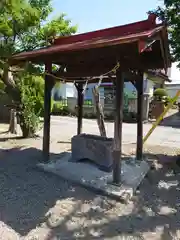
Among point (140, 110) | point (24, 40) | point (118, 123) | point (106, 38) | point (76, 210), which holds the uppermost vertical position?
point (24, 40)

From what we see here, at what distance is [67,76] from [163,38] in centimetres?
199

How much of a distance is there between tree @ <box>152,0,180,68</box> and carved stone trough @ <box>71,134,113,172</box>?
2452mm

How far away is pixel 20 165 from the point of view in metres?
4.84

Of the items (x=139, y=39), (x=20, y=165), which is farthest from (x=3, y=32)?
(x=139, y=39)

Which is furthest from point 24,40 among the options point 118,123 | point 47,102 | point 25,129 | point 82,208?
point 82,208

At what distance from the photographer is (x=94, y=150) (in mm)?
4613

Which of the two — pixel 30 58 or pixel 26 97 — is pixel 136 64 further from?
pixel 26 97

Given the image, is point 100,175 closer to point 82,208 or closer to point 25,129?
point 82,208

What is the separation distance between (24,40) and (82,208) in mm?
6627

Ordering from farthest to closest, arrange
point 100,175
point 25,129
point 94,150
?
point 25,129 < point 94,150 < point 100,175

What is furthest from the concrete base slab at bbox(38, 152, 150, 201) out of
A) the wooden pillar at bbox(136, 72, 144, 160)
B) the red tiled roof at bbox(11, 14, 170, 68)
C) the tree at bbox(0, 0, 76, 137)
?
the tree at bbox(0, 0, 76, 137)

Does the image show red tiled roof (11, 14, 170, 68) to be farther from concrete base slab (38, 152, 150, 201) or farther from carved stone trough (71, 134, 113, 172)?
concrete base slab (38, 152, 150, 201)

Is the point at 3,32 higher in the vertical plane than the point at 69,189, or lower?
higher

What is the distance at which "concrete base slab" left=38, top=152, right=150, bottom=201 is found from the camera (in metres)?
3.71
